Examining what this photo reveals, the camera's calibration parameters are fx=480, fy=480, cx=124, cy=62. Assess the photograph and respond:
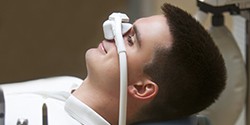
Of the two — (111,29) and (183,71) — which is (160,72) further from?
(111,29)

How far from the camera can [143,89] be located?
4.82 feet

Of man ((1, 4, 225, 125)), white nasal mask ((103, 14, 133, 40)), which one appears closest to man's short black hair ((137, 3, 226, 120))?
man ((1, 4, 225, 125))

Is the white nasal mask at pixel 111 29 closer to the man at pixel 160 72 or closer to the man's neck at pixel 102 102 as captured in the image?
the man at pixel 160 72

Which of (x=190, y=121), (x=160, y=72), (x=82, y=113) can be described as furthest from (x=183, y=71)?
(x=82, y=113)

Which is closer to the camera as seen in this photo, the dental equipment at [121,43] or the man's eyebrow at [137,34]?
the dental equipment at [121,43]

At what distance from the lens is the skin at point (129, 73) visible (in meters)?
1.45

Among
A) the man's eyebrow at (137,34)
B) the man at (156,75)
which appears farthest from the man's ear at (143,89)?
the man's eyebrow at (137,34)

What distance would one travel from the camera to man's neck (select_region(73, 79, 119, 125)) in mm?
1471

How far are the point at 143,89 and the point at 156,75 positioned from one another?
0.06 m

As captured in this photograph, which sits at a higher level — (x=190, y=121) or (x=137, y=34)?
(x=137, y=34)

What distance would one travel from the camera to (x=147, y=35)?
1.48 metres

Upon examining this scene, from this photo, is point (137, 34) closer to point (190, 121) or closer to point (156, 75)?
point (156, 75)

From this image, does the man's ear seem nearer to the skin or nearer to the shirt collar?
the skin

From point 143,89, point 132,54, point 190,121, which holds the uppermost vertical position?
point 132,54
